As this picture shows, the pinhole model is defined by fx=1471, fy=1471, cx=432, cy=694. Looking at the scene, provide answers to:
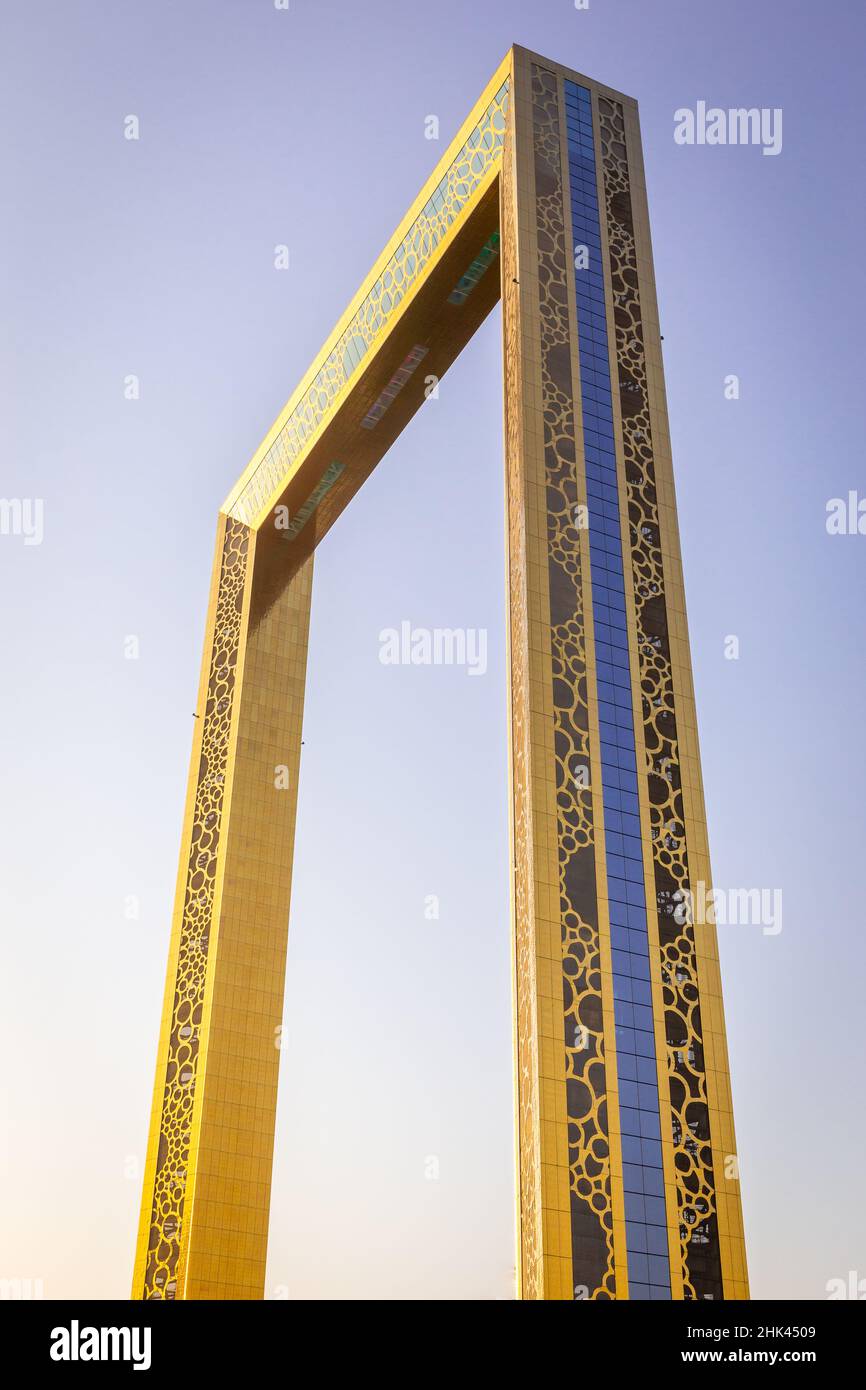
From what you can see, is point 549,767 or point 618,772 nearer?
point 549,767

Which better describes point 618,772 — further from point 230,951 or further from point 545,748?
point 230,951

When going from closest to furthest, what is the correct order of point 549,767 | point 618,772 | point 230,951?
point 549,767
point 618,772
point 230,951

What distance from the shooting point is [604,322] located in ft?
51.7

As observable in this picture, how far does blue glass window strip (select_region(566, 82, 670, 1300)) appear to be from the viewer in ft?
38.2

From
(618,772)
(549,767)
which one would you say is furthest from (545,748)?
(618,772)

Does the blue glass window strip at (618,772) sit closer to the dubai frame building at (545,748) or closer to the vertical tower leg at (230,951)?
the dubai frame building at (545,748)

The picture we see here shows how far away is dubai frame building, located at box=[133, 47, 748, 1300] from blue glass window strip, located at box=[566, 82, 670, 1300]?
0.09ft

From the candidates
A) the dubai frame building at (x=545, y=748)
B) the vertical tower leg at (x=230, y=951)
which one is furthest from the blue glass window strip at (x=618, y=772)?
the vertical tower leg at (x=230, y=951)

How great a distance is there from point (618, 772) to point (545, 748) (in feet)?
2.65

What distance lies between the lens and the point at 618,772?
1349 cm

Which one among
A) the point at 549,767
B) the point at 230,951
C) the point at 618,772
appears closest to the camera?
the point at 549,767

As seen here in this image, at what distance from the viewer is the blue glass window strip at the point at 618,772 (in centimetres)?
1165

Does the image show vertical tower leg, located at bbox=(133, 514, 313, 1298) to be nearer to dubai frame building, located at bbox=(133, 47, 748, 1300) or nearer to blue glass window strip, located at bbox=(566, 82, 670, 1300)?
dubai frame building, located at bbox=(133, 47, 748, 1300)
